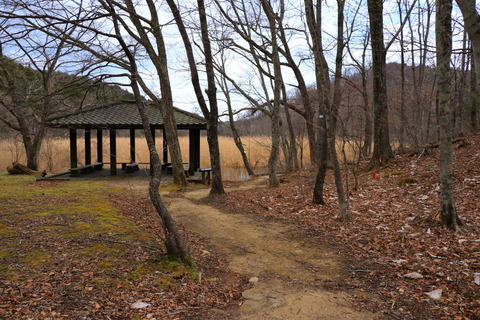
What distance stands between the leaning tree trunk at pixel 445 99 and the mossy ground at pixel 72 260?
3.67 m

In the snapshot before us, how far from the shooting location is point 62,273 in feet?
11.6

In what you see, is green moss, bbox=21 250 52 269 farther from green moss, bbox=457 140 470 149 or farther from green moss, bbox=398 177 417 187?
green moss, bbox=457 140 470 149

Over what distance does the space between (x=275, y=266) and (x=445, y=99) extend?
3.22 m

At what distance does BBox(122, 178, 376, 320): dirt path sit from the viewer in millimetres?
3197

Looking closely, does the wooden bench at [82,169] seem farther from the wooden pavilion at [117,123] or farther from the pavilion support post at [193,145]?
the pavilion support post at [193,145]

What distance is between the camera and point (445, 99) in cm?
463

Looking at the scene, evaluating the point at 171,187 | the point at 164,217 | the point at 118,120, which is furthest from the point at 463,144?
the point at 118,120

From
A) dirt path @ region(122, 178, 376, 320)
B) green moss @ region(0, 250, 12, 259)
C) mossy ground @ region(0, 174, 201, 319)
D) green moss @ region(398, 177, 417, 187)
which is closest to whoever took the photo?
mossy ground @ region(0, 174, 201, 319)

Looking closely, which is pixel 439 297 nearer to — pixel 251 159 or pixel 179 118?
pixel 179 118

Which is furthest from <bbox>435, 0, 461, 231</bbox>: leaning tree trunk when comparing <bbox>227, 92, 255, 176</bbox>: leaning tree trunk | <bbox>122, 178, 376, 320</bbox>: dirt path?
<bbox>227, 92, 255, 176</bbox>: leaning tree trunk

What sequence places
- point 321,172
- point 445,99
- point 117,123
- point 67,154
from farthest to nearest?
point 67,154 → point 117,123 → point 321,172 → point 445,99

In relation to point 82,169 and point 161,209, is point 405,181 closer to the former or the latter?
point 161,209

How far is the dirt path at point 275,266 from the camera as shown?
3.20m

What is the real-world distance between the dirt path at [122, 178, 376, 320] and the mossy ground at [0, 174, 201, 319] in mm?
909
